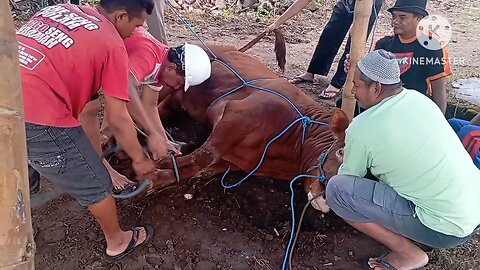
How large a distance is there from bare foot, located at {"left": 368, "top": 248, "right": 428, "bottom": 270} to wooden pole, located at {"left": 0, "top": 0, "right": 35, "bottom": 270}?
2.29m

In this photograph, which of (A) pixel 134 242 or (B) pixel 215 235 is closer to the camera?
(A) pixel 134 242

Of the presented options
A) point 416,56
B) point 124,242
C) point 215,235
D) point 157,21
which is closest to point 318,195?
point 215,235

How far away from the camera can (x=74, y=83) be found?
281 centimetres

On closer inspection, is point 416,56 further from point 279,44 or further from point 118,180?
point 118,180

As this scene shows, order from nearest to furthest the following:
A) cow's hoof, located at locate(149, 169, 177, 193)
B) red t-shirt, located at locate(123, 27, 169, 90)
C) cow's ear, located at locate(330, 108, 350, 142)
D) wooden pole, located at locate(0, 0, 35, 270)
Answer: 1. wooden pole, located at locate(0, 0, 35, 270)
2. cow's ear, located at locate(330, 108, 350, 142)
3. red t-shirt, located at locate(123, 27, 169, 90)
4. cow's hoof, located at locate(149, 169, 177, 193)

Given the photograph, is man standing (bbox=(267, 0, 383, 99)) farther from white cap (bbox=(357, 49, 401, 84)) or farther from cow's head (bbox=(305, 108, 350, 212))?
white cap (bbox=(357, 49, 401, 84))

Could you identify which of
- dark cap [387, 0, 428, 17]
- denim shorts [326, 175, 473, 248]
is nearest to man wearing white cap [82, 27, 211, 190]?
denim shorts [326, 175, 473, 248]

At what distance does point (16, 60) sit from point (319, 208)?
8.34 feet

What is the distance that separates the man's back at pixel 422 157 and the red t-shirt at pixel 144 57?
150 cm

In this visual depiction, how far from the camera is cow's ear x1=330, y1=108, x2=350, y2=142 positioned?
3.43 m

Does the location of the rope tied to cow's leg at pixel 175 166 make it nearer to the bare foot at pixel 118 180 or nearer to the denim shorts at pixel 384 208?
the bare foot at pixel 118 180

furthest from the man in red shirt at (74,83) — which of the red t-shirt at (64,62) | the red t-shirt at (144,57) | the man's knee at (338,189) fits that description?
the man's knee at (338,189)

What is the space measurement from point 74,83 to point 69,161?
411 mm

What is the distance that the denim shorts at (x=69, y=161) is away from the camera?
278 centimetres
